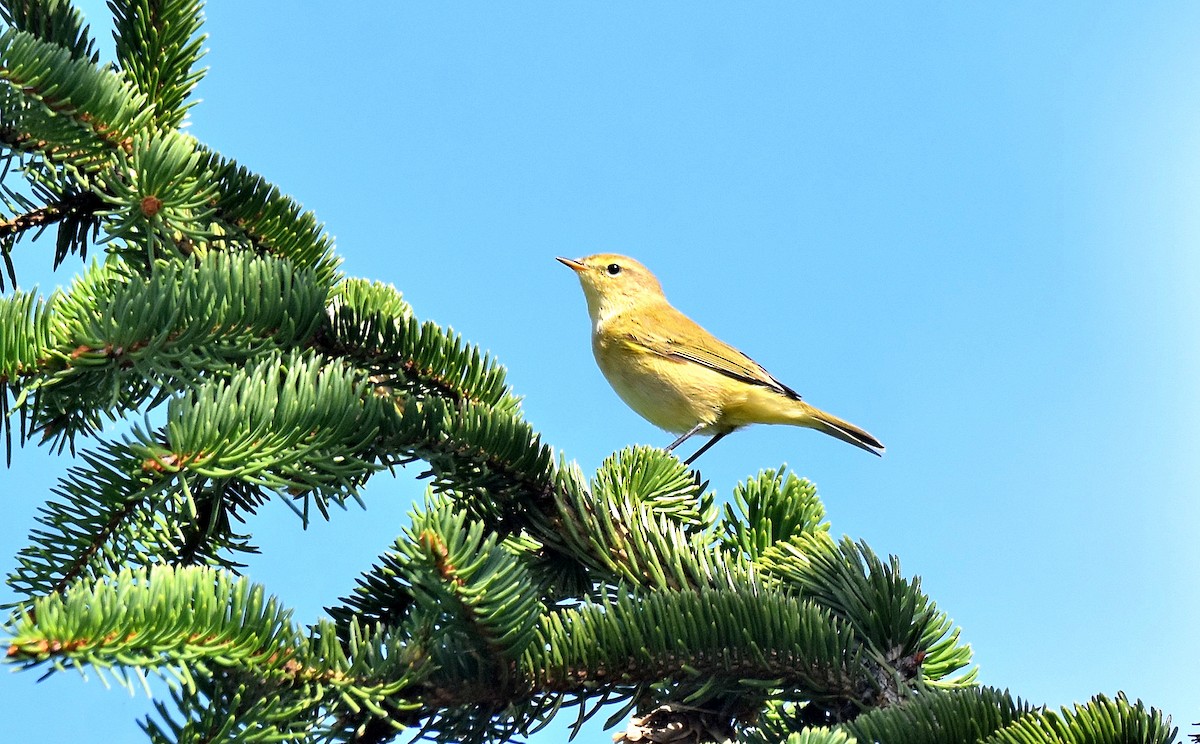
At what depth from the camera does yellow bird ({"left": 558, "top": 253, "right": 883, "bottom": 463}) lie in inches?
262

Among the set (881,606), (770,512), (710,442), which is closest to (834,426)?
(710,442)

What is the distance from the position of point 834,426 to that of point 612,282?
2.05m

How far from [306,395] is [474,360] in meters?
1.07

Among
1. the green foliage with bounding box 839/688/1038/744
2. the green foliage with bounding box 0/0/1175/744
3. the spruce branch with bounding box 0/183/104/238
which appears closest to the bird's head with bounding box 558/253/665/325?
the green foliage with bounding box 0/0/1175/744

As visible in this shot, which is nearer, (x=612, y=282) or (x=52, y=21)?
(x=52, y=21)

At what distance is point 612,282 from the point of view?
27.3ft

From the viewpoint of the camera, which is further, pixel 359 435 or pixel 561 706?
pixel 359 435

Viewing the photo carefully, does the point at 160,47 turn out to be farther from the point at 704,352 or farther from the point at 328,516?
the point at 704,352

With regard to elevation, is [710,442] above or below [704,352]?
below

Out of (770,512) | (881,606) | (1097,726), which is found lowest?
(1097,726)

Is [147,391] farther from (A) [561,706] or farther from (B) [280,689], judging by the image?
(A) [561,706]

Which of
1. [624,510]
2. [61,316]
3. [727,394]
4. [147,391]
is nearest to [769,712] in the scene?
[624,510]

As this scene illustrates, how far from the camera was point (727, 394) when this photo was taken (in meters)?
6.75

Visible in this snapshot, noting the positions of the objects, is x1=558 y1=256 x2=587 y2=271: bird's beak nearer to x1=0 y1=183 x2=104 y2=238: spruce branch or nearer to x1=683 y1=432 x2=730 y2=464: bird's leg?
x1=683 y1=432 x2=730 y2=464: bird's leg
